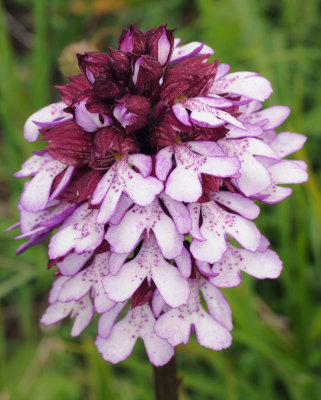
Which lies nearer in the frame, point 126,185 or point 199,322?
point 126,185

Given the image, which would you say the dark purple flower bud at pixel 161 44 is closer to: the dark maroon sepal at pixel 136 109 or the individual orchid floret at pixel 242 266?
the dark maroon sepal at pixel 136 109

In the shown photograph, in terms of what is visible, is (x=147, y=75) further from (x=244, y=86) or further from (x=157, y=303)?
(x=157, y=303)

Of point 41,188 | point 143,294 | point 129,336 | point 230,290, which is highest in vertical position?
point 41,188

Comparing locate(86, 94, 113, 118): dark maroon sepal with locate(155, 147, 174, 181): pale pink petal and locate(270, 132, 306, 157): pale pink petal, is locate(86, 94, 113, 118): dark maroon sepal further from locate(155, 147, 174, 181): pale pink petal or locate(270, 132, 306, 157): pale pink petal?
locate(270, 132, 306, 157): pale pink petal

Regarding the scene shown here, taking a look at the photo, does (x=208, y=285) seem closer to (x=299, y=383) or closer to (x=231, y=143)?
(x=231, y=143)

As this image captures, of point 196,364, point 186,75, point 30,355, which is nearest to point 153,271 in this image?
point 186,75

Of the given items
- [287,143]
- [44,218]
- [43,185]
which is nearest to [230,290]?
[287,143]
